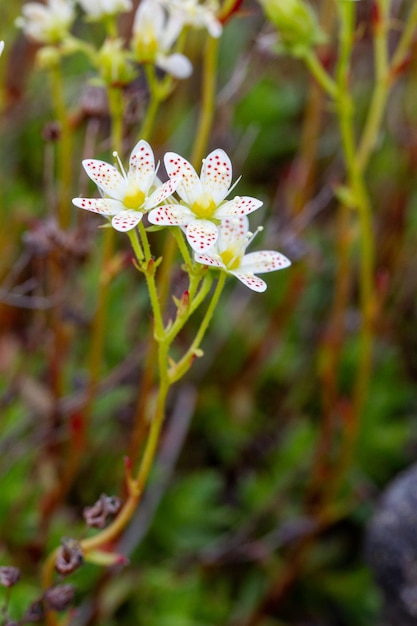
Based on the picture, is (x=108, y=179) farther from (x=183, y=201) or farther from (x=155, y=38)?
(x=155, y=38)

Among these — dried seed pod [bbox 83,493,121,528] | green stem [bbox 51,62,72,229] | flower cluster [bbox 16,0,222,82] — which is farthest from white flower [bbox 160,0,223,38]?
dried seed pod [bbox 83,493,121,528]

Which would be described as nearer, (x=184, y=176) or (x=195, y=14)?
(x=184, y=176)

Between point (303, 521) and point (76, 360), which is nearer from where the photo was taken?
point (303, 521)

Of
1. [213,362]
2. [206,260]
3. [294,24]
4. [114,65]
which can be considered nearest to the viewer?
[206,260]

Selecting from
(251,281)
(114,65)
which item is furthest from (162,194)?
(114,65)

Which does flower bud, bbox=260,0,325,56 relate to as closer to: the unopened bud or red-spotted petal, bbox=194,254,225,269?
red-spotted petal, bbox=194,254,225,269

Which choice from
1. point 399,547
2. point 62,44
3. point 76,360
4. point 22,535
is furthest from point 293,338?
point 62,44

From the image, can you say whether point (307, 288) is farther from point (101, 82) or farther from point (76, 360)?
point (101, 82)
